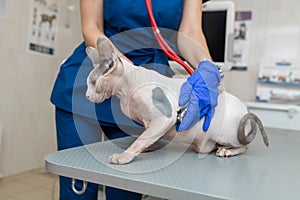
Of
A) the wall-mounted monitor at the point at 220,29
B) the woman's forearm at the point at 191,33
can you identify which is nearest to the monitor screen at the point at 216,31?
the wall-mounted monitor at the point at 220,29

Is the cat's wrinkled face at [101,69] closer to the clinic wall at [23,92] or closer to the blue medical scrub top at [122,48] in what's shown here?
the blue medical scrub top at [122,48]

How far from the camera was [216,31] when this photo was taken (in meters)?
1.74

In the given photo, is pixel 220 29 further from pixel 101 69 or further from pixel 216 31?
pixel 101 69

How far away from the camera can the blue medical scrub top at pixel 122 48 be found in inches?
32.1

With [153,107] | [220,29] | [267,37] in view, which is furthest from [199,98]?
[267,37]

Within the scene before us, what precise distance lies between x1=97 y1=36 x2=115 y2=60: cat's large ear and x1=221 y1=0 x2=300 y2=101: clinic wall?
6.28ft

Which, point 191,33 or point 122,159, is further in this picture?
point 191,33

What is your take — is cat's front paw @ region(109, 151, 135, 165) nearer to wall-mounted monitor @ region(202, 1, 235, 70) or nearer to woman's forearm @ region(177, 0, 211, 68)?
woman's forearm @ region(177, 0, 211, 68)

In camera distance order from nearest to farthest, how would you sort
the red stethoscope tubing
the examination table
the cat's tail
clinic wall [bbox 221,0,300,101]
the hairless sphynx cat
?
the examination table, the hairless sphynx cat, the cat's tail, the red stethoscope tubing, clinic wall [bbox 221,0,300,101]

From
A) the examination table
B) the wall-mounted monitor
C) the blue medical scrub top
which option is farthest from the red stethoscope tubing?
the wall-mounted monitor

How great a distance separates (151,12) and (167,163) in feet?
1.29

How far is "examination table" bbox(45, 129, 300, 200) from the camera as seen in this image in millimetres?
458

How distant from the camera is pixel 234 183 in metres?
0.50

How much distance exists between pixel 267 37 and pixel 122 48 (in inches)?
67.5
